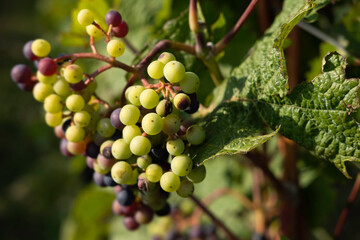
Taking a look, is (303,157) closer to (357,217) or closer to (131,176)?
(131,176)

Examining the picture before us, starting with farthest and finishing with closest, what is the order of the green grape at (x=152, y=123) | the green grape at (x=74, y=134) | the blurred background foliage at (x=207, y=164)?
the blurred background foliage at (x=207, y=164)
the green grape at (x=74, y=134)
the green grape at (x=152, y=123)

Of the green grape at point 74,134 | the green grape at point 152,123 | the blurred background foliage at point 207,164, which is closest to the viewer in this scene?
the green grape at point 152,123

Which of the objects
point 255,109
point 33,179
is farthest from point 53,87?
point 33,179

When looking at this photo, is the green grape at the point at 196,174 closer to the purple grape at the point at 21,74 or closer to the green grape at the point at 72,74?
the green grape at the point at 72,74

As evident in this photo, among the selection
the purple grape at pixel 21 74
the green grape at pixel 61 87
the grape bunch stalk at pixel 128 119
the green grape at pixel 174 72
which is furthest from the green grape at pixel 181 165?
the purple grape at pixel 21 74

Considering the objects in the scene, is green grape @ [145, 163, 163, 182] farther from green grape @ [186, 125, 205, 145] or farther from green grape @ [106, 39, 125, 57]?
green grape @ [106, 39, 125, 57]

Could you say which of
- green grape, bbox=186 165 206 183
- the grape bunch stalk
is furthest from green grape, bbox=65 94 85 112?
green grape, bbox=186 165 206 183
